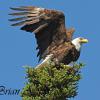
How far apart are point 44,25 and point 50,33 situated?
15.5 inches

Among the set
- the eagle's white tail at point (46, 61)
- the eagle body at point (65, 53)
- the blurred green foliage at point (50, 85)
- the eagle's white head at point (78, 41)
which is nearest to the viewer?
the blurred green foliage at point (50, 85)

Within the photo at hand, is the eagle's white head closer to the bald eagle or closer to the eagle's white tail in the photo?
the bald eagle

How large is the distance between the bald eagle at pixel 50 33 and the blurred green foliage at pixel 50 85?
13.3ft

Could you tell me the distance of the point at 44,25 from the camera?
78.3 feet

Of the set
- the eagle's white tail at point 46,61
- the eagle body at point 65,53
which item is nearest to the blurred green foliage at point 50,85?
the eagle's white tail at point 46,61

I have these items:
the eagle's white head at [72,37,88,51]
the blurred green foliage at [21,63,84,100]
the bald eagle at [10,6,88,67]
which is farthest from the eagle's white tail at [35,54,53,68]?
the blurred green foliage at [21,63,84,100]

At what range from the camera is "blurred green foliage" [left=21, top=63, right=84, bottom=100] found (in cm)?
1875

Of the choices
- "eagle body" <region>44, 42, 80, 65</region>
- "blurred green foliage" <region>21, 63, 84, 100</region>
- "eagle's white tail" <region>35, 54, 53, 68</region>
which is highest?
"eagle body" <region>44, 42, 80, 65</region>

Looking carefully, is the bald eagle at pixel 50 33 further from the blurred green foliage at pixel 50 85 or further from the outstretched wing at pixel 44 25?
the blurred green foliage at pixel 50 85

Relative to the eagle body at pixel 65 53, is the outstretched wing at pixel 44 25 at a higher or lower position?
higher

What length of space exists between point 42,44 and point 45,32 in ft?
1.58

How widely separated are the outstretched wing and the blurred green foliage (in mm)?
4311

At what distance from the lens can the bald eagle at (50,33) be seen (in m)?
23.5

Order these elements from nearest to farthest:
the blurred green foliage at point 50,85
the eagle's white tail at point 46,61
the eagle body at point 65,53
Result: the blurred green foliage at point 50,85 < the eagle's white tail at point 46,61 < the eagle body at point 65,53
